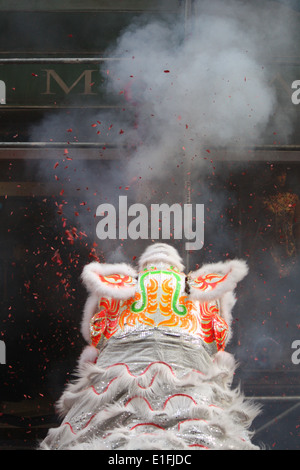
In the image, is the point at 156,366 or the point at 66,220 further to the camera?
the point at 66,220

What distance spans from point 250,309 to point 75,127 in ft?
5.91

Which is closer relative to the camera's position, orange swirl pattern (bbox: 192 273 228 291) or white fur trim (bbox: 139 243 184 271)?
orange swirl pattern (bbox: 192 273 228 291)

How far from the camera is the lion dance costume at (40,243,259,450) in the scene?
2035mm

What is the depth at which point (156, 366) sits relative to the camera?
2.24 m

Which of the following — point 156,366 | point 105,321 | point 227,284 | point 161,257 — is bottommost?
point 156,366

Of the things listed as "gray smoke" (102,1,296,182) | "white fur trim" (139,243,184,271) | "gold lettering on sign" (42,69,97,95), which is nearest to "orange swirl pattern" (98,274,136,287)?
"white fur trim" (139,243,184,271)

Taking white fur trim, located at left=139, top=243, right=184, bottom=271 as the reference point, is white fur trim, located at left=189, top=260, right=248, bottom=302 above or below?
below

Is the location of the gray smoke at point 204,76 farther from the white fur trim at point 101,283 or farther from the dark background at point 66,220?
the white fur trim at point 101,283

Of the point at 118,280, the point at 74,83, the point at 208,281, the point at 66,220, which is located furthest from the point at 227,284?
the point at 66,220

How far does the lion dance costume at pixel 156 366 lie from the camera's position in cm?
204

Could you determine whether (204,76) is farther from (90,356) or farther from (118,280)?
(90,356)

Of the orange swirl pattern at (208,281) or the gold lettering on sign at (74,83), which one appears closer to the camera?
the orange swirl pattern at (208,281)

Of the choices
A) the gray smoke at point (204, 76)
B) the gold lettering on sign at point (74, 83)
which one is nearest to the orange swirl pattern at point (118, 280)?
the gray smoke at point (204, 76)

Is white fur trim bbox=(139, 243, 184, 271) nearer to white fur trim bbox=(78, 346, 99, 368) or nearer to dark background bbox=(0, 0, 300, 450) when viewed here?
white fur trim bbox=(78, 346, 99, 368)
